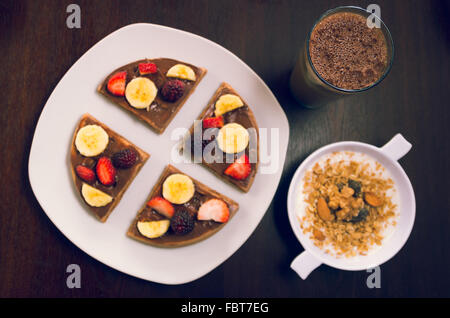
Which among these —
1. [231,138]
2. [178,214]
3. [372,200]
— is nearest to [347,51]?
[231,138]

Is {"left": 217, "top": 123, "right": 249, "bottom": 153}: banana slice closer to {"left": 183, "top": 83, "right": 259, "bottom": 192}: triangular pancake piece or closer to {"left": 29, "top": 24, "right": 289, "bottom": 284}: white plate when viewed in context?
{"left": 183, "top": 83, "right": 259, "bottom": 192}: triangular pancake piece

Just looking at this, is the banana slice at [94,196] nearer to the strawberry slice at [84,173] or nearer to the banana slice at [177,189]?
the strawberry slice at [84,173]

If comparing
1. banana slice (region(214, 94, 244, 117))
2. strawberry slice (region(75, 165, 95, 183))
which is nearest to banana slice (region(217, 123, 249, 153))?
banana slice (region(214, 94, 244, 117))
